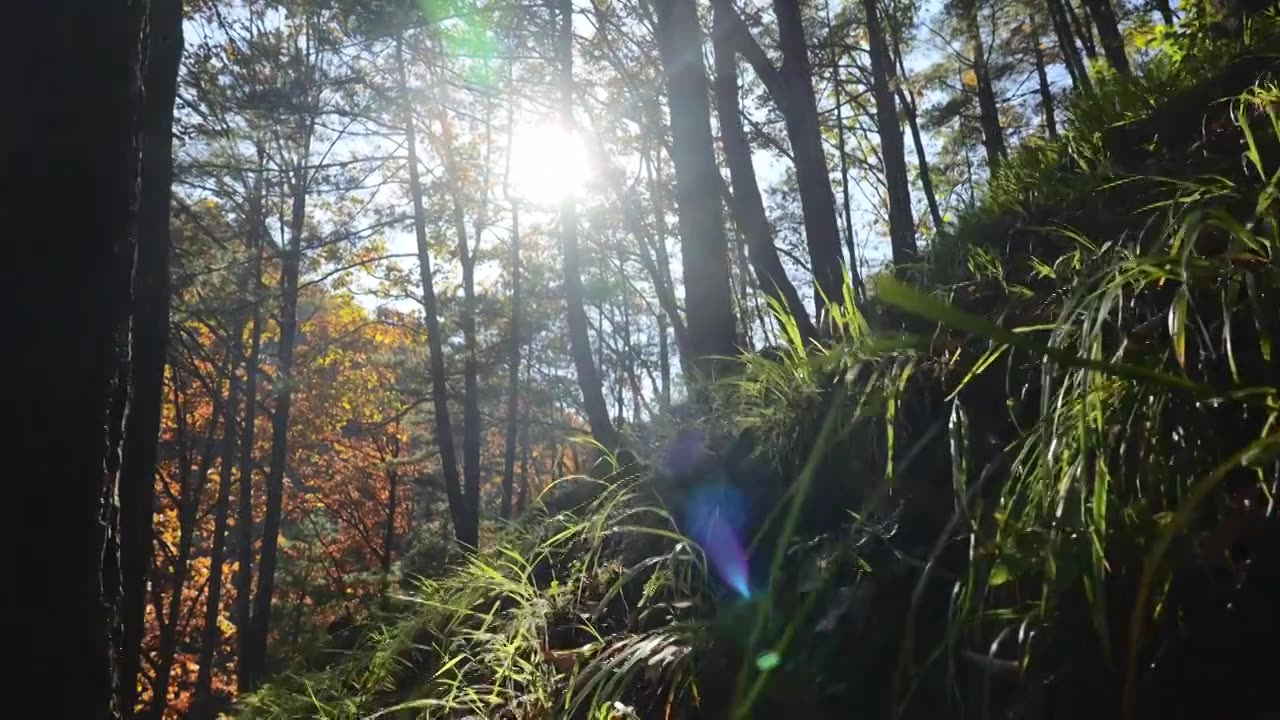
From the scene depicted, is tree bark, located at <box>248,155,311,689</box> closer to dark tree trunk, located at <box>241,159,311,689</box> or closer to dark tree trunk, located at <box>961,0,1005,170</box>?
dark tree trunk, located at <box>241,159,311,689</box>

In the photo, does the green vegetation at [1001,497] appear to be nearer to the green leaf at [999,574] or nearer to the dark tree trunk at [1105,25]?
the green leaf at [999,574]

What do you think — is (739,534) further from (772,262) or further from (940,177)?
(940,177)

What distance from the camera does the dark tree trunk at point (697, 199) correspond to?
174 inches

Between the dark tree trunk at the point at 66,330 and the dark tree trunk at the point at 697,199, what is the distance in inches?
123

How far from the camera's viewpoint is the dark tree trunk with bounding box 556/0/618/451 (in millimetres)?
10797

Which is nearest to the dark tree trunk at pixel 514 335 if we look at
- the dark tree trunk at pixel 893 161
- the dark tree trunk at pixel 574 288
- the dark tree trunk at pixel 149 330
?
the dark tree trunk at pixel 574 288

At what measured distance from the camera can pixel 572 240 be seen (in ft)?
41.6

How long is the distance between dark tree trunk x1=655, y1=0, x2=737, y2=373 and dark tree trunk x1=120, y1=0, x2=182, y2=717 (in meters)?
2.66

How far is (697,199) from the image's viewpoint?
4555 millimetres

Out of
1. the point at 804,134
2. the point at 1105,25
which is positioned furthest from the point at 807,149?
the point at 1105,25

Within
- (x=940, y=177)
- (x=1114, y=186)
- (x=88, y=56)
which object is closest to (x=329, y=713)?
(x=88, y=56)

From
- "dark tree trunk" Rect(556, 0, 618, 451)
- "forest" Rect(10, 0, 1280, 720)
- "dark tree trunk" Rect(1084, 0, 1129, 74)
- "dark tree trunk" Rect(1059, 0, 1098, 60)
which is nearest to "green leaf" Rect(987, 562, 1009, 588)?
"forest" Rect(10, 0, 1280, 720)

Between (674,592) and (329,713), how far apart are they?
3.91ft

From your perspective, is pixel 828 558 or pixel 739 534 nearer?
pixel 828 558
